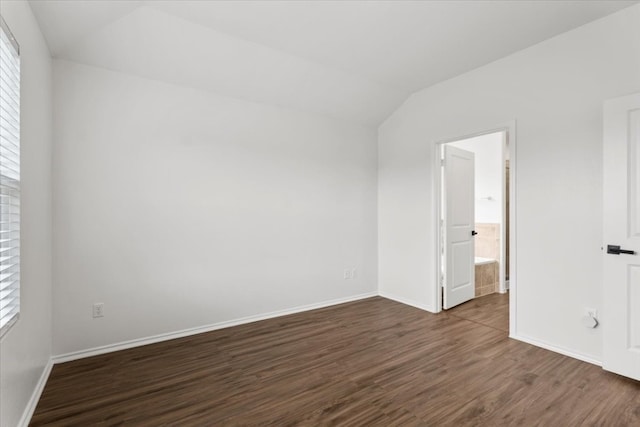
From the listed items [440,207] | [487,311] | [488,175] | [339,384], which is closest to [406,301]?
[487,311]

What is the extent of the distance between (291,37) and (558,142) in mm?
2492

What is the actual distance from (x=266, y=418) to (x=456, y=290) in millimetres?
2999

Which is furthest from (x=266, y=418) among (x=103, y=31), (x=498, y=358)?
(x=103, y=31)

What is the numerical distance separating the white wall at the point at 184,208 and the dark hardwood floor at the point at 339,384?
17.2 inches

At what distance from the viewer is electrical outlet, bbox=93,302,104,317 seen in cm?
273

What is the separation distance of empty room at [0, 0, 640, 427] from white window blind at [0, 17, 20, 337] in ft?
0.07

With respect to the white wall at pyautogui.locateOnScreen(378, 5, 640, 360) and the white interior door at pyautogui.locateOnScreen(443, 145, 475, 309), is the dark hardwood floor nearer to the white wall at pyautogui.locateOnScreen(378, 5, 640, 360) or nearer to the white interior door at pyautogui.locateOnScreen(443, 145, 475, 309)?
the white wall at pyautogui.locateOnScreen(378, 5, 640, 360)

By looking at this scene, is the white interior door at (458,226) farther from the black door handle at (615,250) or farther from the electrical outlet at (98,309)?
the electrical outlet at (98,309)

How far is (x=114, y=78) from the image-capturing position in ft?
9.23

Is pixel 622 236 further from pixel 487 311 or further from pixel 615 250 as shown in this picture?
pixel 487 311

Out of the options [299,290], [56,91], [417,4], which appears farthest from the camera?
[299,290]

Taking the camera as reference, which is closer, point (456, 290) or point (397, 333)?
point (397, 333)

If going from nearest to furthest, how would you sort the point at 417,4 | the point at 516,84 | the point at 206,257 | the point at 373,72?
1. the point at 417,4
2. the point at 516,84
3. the point at 206,257
4. the point at 373,72

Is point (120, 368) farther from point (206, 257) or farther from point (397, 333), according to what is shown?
point (397, 333)
